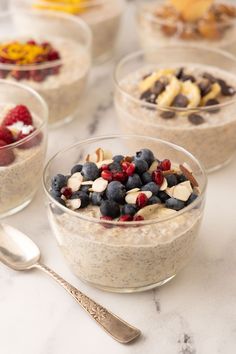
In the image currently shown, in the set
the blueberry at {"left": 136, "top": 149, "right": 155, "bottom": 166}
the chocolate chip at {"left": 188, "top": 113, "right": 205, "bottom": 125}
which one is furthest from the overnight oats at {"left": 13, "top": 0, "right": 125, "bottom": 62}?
the blueberry at {"left": 136, "top": 149, "right": 155, "bottom": 166}

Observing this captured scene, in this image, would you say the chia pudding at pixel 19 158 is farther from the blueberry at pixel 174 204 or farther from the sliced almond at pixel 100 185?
the blueberry at pixel 174 204

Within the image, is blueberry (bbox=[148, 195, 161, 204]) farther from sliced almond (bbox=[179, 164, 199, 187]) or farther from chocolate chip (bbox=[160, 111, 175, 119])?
chocolate chip (bbox=[160, 111, 175, 119])

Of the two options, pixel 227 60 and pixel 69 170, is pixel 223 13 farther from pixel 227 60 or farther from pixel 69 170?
pixel 69 170

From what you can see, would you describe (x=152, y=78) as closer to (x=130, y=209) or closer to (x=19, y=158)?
(x=19, y=158)

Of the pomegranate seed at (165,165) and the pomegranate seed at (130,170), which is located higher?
the pomegranate seed at (130,170)

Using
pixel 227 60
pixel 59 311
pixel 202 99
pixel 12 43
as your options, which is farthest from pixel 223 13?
pixel 59 311

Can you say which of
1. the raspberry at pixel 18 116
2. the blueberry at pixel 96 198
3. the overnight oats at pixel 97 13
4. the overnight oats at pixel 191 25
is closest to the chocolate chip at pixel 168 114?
the raspberry at pixel 18 116
